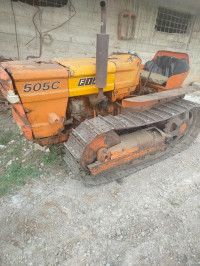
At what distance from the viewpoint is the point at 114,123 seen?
2.55 metres

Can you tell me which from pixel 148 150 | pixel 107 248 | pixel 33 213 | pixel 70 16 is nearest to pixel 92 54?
pixel 70 16

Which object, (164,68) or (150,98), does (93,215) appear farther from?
(164,68)

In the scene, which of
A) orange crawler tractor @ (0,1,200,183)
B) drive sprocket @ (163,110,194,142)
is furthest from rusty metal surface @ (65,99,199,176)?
drive sprocket @ (163,110,194,142)

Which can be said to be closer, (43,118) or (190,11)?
(43,118)

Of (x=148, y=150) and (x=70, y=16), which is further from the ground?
(x=70, y=16)

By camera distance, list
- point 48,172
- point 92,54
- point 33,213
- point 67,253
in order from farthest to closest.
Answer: point 92,54
point 48,172
point 33,213
point 67,253

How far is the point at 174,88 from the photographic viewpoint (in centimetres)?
349

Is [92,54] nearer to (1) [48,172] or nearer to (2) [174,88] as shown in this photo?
(2) [174,88]

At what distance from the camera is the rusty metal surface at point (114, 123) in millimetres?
2447

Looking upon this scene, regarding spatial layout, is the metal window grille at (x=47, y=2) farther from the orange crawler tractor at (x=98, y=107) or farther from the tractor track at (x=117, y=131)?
the tractor track at (x=117, y=131)

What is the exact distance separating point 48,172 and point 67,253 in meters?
1.24

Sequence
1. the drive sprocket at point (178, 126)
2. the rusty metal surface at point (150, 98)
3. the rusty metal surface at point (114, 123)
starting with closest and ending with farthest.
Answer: the rusty metal surface at point (114, 123), the rusty metal surface at point (150, 98), the drive sprocket at point (178, 126)

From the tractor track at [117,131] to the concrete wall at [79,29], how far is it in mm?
3335

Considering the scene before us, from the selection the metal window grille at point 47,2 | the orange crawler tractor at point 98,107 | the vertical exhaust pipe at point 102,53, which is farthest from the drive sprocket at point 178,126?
the metal window grille at point 47,2
